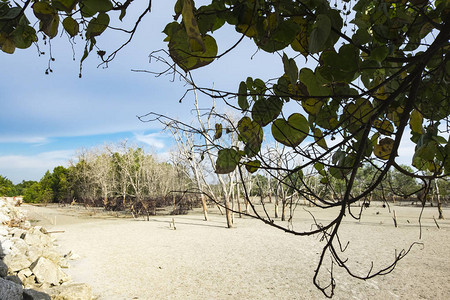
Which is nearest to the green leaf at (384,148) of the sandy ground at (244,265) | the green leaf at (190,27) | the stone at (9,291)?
the green leaf at (190,27)

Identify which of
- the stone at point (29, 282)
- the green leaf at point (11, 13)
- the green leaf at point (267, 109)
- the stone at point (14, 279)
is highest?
the green leaf at point (11, 13)

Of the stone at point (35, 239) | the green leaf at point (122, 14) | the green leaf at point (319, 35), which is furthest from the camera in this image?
the stone at point (35, 239)

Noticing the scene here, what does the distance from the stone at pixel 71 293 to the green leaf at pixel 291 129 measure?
16.4ft

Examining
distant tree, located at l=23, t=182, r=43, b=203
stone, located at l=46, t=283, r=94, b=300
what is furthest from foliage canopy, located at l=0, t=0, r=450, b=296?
distant tree, located at l=23, t=182, r=43, b=203

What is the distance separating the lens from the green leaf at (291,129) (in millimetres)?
673

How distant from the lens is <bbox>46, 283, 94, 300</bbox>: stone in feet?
14.4

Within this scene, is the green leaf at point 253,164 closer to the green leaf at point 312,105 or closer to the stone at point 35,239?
the green leaf at point 312,105

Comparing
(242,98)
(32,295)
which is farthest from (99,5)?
(32,295)

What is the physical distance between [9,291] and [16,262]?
2.70 m

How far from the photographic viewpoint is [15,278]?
4855mm

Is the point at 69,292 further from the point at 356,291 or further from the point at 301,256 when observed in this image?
the point at 301,256

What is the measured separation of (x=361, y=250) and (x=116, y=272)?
621 cm

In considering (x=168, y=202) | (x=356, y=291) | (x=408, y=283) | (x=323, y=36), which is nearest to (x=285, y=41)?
(x=323, y=36)

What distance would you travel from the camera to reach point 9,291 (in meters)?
3.50
